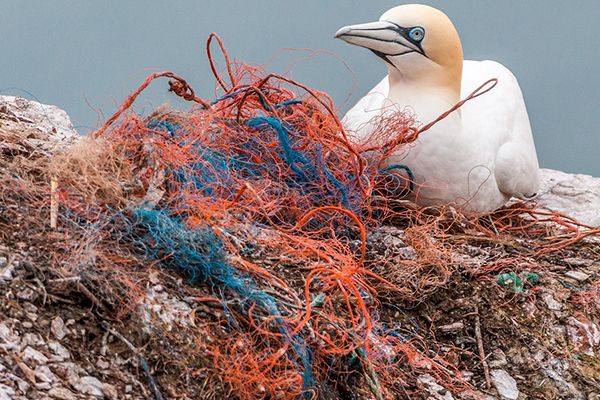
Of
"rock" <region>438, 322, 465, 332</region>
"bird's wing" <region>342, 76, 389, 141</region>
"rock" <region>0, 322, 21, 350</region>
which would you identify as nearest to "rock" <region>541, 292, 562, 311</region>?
"rock" <region>438, 322, 465, 332</region>

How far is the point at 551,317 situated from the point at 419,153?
134 centimetres

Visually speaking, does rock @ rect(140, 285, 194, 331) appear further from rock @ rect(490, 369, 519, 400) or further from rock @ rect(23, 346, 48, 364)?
rock @ rect(490, 369, 519, 400)

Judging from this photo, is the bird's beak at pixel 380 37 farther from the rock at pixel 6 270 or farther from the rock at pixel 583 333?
the rock at pixel 6 270

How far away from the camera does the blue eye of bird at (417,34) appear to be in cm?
688

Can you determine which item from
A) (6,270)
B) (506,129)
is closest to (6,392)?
(6,270)

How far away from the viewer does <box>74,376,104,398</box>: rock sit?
4285 millimetres

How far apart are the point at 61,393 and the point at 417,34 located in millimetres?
3586

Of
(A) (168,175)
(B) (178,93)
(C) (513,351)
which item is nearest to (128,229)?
(A) (168,175)

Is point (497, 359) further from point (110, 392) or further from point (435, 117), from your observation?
point (110, 392)

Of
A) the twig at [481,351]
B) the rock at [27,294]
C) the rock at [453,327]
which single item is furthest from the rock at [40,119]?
the twig at [481,351]

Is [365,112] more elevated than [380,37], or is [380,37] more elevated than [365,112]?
[380,37]

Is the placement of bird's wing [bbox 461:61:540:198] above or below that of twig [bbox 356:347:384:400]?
above

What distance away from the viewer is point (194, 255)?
4.95m

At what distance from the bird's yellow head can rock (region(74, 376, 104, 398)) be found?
316cm
